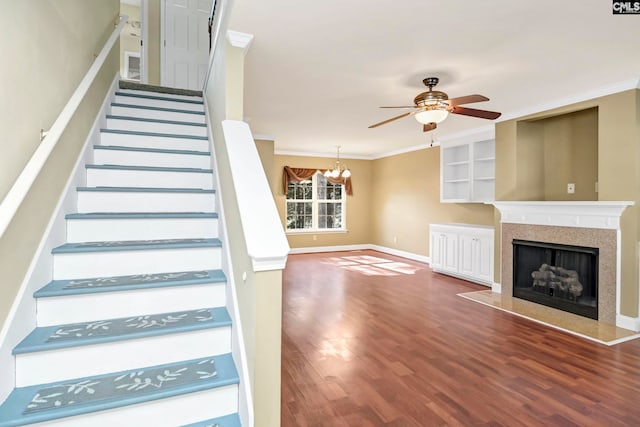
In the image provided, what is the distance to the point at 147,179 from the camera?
2695 mm

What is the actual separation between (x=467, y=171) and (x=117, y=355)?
6.38 meters

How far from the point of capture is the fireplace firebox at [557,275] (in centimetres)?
389

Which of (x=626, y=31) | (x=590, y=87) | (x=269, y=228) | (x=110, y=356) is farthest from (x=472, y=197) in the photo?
(x=110, y=356)

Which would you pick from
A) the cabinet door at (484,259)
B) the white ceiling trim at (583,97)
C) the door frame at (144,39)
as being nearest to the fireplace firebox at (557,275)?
the cabinet door at (484,259)

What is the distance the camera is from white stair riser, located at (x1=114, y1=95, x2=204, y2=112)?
11.7 feet

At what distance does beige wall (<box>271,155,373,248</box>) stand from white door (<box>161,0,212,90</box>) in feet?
10.9

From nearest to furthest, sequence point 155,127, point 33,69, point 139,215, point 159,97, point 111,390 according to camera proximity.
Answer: point 111,390, point 33,69, point 139,215, point 155,127, point 159,97

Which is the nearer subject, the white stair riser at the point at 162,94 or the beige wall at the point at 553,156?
the white stair riser at the point at 162,94

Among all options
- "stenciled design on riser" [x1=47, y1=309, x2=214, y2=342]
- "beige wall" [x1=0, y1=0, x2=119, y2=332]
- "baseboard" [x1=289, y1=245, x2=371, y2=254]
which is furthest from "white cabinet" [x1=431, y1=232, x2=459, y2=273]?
"beige wall" [x1=0, y1=0, x2=119, y2=332]

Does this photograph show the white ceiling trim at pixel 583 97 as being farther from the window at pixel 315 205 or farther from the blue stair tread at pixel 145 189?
the window at pixel 315 205

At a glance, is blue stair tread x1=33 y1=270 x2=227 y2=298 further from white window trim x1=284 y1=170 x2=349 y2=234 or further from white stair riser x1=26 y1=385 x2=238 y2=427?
white window trim x1=284 y1=170 x2=349 y2=234

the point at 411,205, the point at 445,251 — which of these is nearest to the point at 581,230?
the point at 445,251

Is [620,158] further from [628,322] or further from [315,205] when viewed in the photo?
[315,205]

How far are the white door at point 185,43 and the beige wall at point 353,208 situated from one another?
332 cm
